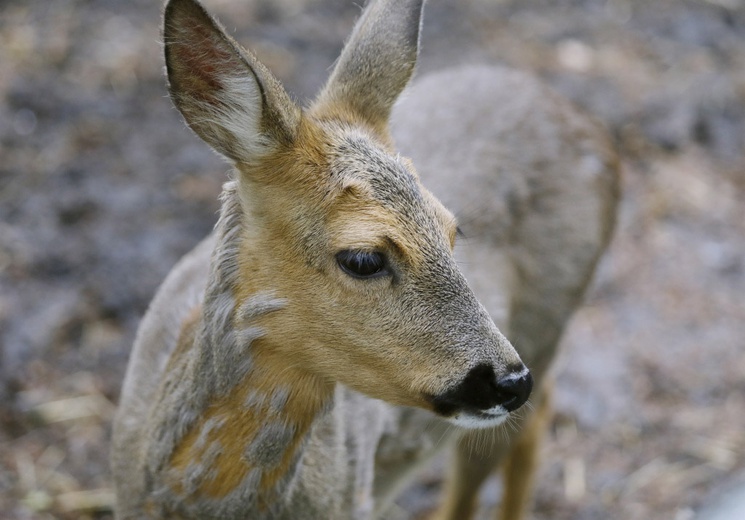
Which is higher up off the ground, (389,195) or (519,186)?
(389,195)

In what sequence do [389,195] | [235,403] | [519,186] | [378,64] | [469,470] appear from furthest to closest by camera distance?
1. [469,470]
2. [519,186]
3. [378,64]
4. [235,403]
5. [389,195]

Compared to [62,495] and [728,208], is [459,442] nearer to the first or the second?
[62,495]

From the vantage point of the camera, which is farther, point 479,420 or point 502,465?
point 502,465

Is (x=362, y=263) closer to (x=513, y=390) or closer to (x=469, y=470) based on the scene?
(x=513, y=390)

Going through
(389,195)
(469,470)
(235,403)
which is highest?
(389,195)

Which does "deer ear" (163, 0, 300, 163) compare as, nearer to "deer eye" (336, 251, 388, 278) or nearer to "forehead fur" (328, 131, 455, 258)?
"forehead fur" (328, 131, 455, 258)

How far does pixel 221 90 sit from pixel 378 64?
67 centimetres

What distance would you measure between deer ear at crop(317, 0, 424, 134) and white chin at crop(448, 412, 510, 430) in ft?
3.23

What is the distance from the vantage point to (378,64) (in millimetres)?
3145

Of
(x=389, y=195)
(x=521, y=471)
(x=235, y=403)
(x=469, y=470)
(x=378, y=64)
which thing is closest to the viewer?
(x=389, y=195)

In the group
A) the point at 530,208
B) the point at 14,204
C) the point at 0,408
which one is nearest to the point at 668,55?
the point at 530,208

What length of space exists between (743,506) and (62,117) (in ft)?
14.0

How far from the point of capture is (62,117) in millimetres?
5895

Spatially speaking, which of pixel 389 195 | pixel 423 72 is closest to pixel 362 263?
pixel 389 195
